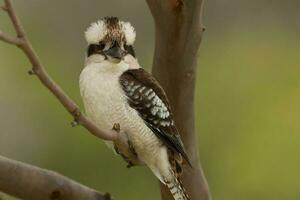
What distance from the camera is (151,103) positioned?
123 cm

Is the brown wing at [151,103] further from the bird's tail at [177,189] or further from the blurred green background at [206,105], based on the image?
the blurred green background at [206,105]

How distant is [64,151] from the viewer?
2158 millimetres

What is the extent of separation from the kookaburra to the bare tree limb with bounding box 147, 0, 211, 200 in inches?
1.9

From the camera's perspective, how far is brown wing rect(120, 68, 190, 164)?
122 centimetres

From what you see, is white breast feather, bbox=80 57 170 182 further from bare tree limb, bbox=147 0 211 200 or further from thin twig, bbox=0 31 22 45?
thin twig, bbox=0 31 22 45

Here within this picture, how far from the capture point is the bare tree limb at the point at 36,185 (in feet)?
3.56

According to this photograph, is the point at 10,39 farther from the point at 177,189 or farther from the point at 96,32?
the point at 177,189

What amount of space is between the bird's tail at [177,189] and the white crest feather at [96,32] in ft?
0.84

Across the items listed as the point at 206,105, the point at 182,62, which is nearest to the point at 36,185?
the point at 182,62

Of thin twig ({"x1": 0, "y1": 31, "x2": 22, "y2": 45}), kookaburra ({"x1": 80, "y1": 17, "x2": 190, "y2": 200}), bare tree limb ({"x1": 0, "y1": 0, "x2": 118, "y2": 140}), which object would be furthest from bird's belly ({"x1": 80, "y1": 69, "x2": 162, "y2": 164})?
thin twig ({"x1": 0, "y1": 31, "x2": 22, "y2": 45})

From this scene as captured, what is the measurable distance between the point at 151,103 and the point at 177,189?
145 mm

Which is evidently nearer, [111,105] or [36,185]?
[36,185]

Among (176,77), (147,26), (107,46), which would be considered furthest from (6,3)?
(147,26)

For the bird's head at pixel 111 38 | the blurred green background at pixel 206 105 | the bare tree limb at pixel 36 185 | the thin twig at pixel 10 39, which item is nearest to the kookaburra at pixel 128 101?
the bird's head at pixel 111 38
